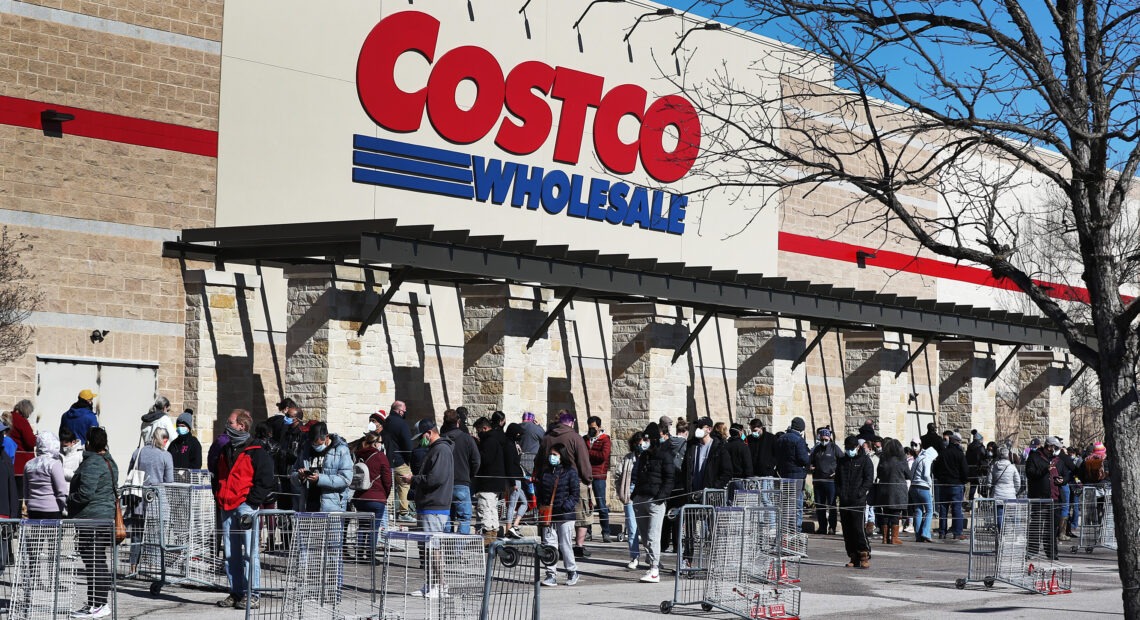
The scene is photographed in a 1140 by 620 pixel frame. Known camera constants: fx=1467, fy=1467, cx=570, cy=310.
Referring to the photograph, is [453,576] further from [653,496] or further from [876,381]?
[876,381]

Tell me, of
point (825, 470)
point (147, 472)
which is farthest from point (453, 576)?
point (825, 470)

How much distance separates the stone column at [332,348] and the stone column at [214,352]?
51.1 inches

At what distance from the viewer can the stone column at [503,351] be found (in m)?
24.0

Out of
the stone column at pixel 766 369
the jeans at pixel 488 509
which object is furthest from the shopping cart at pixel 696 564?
the stone column at pixel 766 369

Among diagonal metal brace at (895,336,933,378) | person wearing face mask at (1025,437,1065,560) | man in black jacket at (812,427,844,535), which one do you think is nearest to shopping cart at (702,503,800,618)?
person wearing face mask at (1025,437,1065,560)

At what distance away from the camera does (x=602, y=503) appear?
70.3 feet

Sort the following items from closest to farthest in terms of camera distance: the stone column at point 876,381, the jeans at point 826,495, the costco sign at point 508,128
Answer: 1. the jeans at point 826,495
2. the costco sign at point 508,128
3. the stone column at point 876,381

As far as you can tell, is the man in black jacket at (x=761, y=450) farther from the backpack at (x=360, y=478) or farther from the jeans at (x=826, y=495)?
the backpack at (x=360, y=478)

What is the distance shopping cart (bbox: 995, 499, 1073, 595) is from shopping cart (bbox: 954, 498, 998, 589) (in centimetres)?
13

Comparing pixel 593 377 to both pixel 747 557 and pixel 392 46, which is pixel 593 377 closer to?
pixel 392 46

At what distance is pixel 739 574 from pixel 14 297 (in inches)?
471

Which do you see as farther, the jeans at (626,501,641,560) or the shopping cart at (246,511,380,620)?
the jeans at (626,501,641,560)

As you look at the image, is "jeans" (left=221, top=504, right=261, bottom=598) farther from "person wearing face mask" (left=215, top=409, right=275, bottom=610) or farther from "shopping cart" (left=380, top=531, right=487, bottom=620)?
"shopping cart" (left=380, top=531, right=487, bottom=620)

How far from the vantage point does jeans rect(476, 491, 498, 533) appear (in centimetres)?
1789
